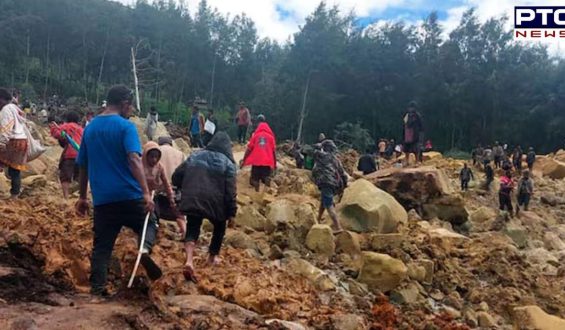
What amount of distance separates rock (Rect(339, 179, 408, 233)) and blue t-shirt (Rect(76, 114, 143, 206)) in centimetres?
489

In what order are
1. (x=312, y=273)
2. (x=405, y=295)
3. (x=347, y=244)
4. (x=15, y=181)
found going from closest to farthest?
(x=312, y=273)
(x=405, y=295)
(x=15, y=181)
(x=347, y=244)

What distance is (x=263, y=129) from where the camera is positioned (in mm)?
9664

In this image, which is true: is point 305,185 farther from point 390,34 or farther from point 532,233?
point 390,34

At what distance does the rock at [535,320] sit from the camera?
631 centimetres

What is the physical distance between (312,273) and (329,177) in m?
2.31

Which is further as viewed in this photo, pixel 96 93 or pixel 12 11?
pixel 12 11

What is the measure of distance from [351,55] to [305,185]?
31236mm

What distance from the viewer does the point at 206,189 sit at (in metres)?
4.91

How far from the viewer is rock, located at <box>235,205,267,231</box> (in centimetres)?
765

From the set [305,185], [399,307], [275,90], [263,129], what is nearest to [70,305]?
[399,307]

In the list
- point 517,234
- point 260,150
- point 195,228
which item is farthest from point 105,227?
point 517,234

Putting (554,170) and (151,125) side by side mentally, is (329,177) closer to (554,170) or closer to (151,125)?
(151,125)

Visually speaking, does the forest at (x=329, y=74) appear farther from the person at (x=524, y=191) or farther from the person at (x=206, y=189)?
the person at (x=206, y=189)

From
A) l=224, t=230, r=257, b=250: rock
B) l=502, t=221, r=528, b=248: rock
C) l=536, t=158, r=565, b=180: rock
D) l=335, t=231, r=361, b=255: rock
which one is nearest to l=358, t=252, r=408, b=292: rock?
l=335, t=231, r=361, b=255: rock
